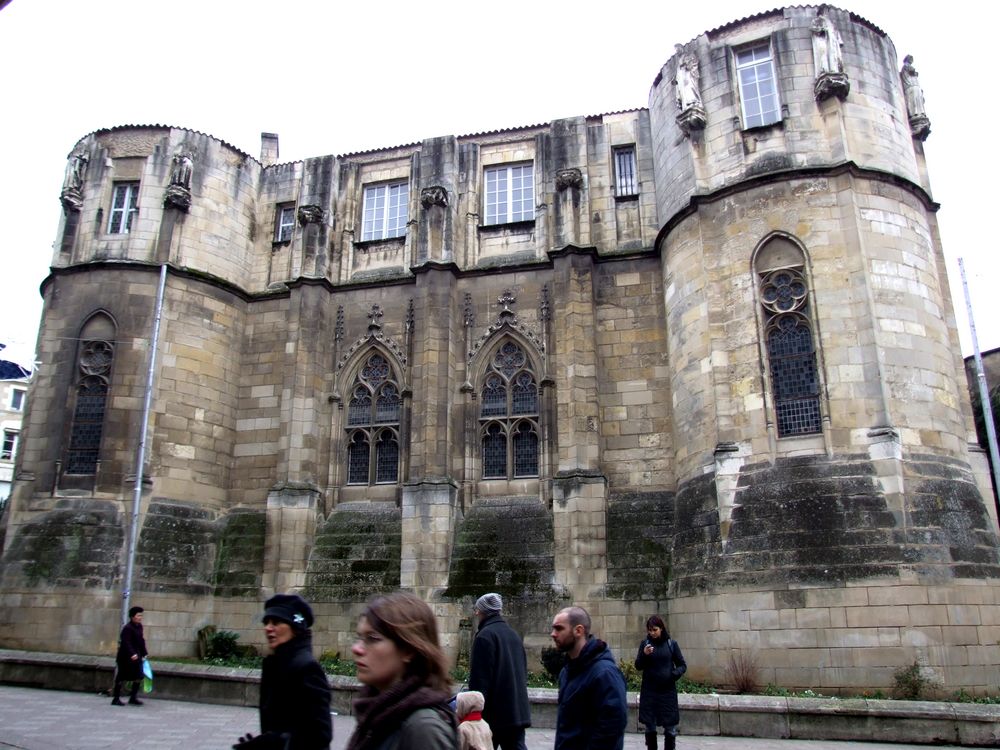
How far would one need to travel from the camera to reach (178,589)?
62.7 ft

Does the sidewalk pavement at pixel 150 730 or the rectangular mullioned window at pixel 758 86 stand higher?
the rectangular mullioned window at pixel 758 86

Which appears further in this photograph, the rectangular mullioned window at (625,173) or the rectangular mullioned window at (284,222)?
the rectangular mullioned window at (284,222)

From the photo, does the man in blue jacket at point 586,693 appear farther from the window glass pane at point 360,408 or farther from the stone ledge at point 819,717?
the window glass pane at point 360,408

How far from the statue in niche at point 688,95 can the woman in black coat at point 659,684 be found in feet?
41.4

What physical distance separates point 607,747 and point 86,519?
57.1ft

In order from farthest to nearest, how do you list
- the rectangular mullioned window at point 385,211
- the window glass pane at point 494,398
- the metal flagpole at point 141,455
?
the rectangular mullioned window at point 385,211 → the window glass pane at point 494,398 → the metal flagpole at point 141,455

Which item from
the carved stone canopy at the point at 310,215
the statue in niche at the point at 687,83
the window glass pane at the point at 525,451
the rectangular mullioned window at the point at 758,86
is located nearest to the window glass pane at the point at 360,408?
the window glass pane at the point at 525,451

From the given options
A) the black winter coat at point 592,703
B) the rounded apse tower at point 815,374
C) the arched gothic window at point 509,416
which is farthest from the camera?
the arched gothic window at point 509,416

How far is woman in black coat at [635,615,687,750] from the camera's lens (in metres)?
9.07

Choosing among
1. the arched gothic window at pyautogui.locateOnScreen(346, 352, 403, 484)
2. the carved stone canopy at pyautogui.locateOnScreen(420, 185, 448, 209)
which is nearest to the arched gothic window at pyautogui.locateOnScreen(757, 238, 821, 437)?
the carved stone canopy at pyautogui.locateOnScreen(420, 185, 448, 209)

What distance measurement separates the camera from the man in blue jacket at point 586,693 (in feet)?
15.9

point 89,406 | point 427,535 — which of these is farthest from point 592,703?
point 89,406

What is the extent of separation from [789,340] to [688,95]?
20.4 ft

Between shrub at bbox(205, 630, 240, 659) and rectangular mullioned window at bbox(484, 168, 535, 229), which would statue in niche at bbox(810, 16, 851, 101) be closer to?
rectangular mullioned window at bbox(484, 168, 535, 229)
